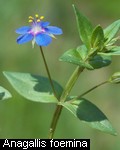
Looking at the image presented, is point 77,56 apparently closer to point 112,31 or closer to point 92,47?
point 92,47

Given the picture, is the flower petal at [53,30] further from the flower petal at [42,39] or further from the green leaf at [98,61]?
the green leaf at [98,61]

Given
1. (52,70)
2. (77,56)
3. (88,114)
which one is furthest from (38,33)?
(52,70)

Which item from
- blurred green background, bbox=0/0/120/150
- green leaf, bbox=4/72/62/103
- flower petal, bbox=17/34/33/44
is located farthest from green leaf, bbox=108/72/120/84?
blurred green background, bbox=0/0/120/150

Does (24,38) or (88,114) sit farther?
(88,114)

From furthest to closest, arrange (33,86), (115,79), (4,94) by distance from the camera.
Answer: (33,86) → (115,79) → (4,94)

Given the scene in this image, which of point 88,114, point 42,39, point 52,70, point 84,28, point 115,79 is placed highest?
point 52,70

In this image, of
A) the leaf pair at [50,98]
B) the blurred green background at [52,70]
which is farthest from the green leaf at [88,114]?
the blurred green background at [52,70]

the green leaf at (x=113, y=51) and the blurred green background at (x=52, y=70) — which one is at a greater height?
the blurred green background at (x=52, y=70)

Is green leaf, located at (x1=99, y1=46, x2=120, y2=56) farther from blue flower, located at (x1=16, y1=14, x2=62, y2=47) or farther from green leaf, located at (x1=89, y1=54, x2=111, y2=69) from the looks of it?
blue flower, located at (x1=16, y1=14, x2=62, y2=47)
